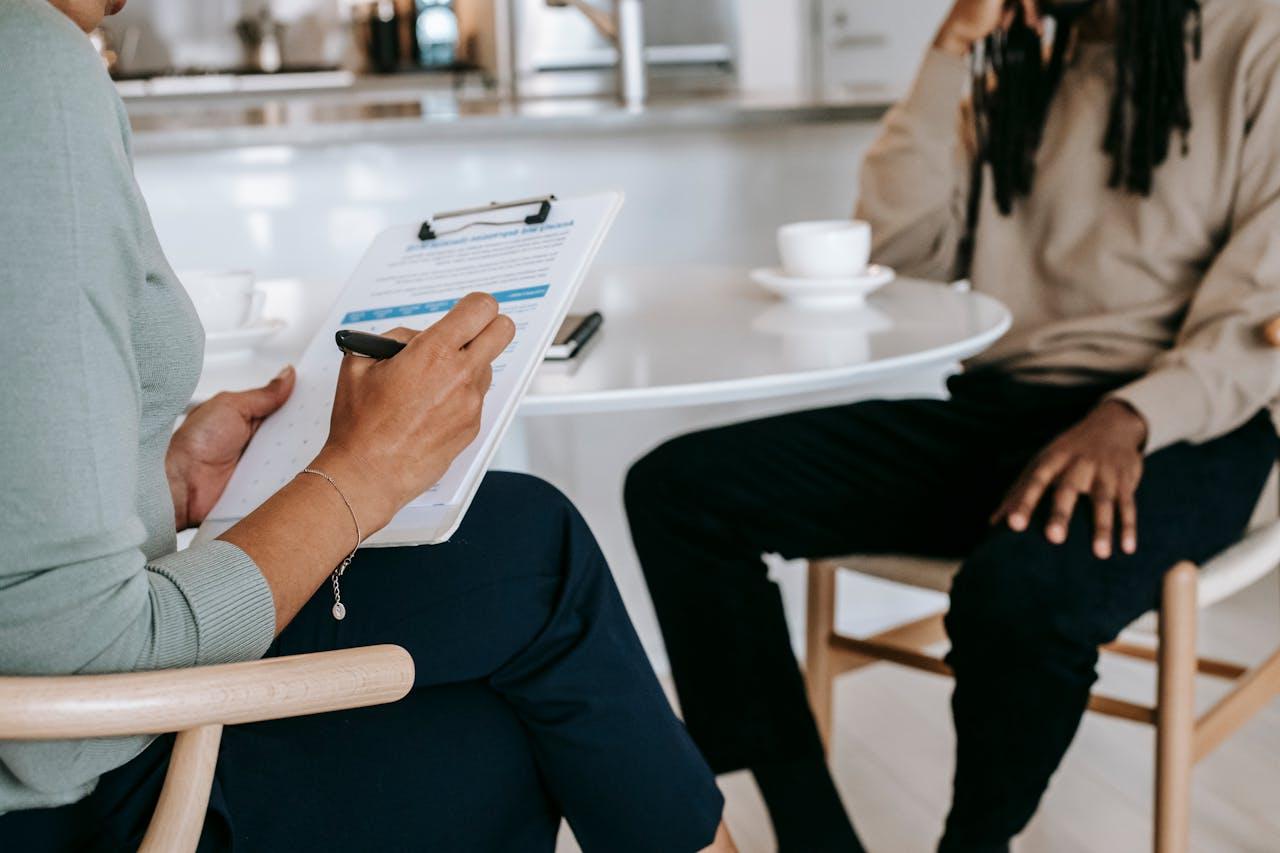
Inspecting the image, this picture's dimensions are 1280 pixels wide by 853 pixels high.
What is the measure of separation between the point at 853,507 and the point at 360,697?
0.89m

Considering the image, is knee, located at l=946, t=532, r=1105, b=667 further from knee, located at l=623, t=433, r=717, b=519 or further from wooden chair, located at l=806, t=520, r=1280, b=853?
knee, located at l=623, t=433, r=717, b=519

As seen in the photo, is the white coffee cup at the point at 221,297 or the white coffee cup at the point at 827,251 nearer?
the white coffee cup at the point at 221,297

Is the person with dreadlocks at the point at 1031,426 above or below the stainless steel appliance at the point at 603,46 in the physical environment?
below

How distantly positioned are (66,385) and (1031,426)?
3.79 ft

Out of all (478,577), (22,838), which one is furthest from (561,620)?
(22,838)

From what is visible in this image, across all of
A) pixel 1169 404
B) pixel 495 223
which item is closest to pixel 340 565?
pixel 495 223

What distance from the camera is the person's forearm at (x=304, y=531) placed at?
721 millimetres

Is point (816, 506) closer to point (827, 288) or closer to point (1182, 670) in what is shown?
point (827, 288)

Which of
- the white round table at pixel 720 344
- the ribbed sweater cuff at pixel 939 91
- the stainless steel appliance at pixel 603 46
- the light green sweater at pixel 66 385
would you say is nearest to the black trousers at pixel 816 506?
the white round table at pixel 720 344

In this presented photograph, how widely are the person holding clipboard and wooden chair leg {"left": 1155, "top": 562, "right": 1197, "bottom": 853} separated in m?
0.58

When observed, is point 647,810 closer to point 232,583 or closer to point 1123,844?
point 232,583

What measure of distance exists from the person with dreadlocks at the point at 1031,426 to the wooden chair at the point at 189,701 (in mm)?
724

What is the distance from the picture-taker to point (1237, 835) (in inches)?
64.8

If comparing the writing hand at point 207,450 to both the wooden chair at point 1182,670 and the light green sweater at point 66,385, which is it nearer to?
the light green sweater at point 66,385
